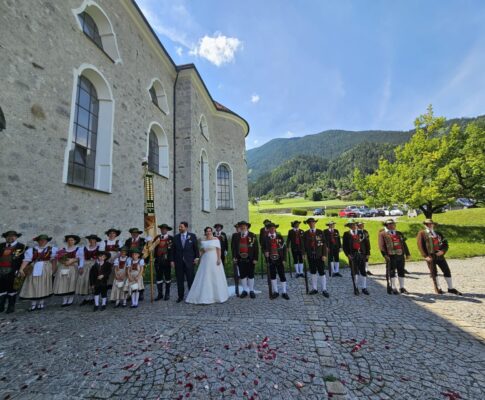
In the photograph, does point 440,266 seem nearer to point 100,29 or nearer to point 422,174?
point 422,174

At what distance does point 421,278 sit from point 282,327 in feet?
21.2

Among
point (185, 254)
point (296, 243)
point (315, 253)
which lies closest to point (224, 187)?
point (296, 243)

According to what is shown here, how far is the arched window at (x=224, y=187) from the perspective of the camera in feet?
66.9

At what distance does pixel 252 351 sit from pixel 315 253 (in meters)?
3.65

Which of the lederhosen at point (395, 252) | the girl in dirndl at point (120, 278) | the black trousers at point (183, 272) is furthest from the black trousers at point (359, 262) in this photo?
the girl in dirndl at point (120, 278)

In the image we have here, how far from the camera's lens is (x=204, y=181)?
17.8 meters

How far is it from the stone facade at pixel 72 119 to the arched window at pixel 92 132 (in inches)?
2.8

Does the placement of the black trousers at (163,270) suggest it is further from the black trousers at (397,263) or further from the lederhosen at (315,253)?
the black trousers at (397,263)

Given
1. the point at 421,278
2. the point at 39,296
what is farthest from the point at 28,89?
the point at 421,278

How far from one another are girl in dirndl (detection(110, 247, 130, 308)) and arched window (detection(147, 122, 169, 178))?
7990 millimetres

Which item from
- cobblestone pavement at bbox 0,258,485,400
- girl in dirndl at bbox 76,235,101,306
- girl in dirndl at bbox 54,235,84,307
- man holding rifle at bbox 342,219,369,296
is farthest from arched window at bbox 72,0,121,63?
man holding rifle at bbox 342,219,369,296

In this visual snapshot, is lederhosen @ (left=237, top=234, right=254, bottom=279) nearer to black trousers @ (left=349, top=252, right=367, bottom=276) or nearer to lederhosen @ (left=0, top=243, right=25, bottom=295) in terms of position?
black trousers @ (left=349, top=252, right=367, bottom=276)

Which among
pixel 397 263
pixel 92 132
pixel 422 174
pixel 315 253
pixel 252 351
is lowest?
pixel 252 351

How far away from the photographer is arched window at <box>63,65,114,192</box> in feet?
27.4
